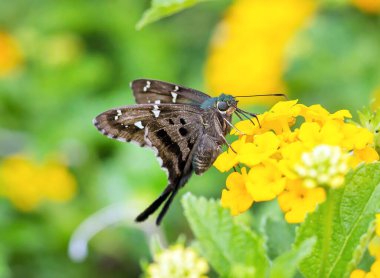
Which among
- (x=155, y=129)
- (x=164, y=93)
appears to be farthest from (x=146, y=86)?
(x=155, y=129)

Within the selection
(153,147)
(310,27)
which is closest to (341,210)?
(153,147)

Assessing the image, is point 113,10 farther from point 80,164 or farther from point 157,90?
point 157,90

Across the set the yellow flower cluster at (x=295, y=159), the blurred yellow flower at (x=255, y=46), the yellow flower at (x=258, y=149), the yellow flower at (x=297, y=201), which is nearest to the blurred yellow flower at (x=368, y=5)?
the blurred yellow flower at (x=255, y=46)

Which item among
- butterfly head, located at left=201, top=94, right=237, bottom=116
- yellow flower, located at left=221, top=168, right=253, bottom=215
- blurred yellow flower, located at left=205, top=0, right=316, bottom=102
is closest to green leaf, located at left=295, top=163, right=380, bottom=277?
yellow flower, located at left=221, top=168, right=253, bottom=215

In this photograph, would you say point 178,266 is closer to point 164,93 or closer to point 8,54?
point 164,93

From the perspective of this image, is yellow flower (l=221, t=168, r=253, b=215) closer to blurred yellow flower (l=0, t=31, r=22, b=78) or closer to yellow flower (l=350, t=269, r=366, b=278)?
yellow flower (l=350, t=269, r=366, b=278)

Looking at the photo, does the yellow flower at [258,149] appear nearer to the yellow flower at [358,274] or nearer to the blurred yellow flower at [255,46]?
the yellow flower at [358,274]

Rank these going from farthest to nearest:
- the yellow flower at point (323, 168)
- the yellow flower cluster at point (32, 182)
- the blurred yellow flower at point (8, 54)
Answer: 1. the blurred yellow flower at point (8, 54)
2. the yellow flower cluster at point (32, 182)
3. the yellow flower at point (323, 168)
